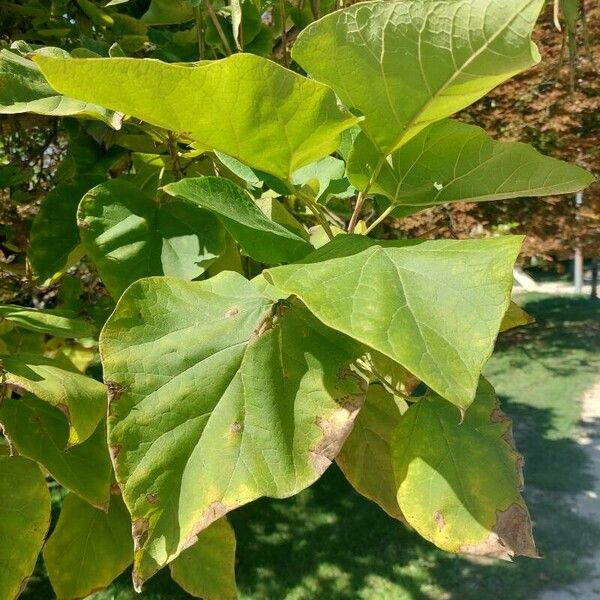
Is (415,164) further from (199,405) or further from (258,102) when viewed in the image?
(199,405)

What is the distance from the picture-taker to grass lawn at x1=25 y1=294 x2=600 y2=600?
3242mm

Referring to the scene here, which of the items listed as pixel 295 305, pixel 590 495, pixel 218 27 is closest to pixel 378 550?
pixel 590 495

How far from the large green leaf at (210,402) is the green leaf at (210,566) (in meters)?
0.33

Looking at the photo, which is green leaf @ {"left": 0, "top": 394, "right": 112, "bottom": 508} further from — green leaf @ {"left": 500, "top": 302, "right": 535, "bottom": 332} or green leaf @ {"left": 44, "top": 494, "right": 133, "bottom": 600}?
green leaf @ {"left": 500, "top": 302, "right": 535, "bottom": 332}

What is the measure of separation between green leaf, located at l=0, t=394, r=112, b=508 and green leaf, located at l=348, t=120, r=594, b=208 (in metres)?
0.43

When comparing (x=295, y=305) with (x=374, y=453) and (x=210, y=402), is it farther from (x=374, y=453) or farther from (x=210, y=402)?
(x=374, y=453)

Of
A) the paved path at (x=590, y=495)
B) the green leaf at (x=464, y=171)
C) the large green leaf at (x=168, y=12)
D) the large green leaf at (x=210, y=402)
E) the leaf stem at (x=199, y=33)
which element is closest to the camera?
the large green leaf at (x=210, y=402)

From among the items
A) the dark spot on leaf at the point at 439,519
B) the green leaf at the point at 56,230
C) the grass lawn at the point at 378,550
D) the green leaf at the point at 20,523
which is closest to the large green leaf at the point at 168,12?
the green leaf at the point at 56,230

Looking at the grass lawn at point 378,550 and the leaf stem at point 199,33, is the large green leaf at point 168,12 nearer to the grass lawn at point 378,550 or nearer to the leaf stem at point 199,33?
the leaf stem at point 199,33

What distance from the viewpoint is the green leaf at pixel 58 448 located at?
2.55 feet

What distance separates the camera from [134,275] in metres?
0.79

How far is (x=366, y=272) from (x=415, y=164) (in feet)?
0.66

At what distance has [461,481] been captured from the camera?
63 cm

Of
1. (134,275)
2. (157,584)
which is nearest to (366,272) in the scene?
(134,275)
